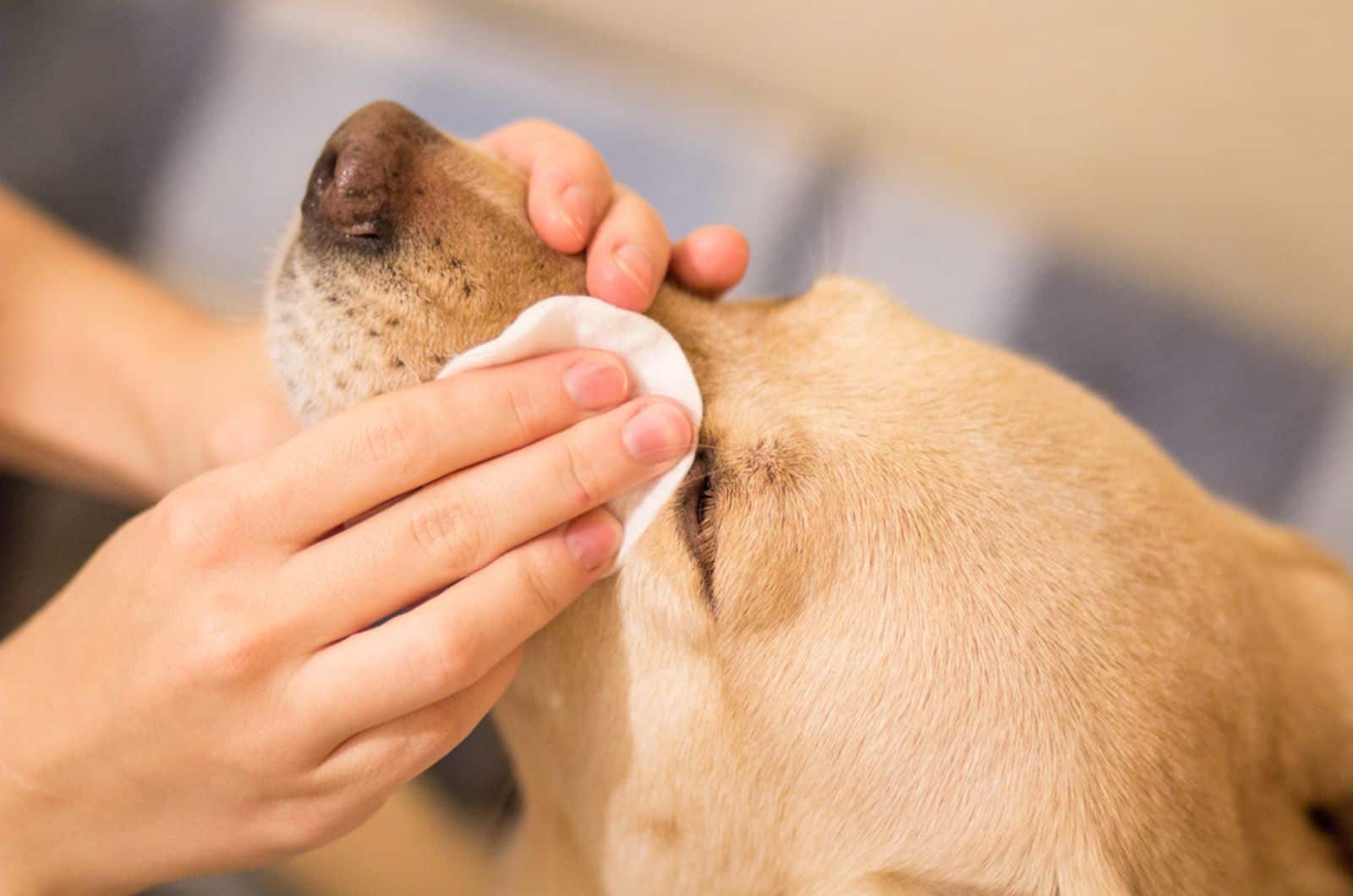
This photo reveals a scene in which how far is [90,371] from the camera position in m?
1.90

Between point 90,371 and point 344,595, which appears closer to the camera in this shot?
point 344,595

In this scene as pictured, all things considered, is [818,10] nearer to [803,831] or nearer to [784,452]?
[784,452]

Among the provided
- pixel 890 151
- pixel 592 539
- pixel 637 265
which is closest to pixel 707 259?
pixel 637 265

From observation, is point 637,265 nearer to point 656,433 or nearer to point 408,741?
point 656,433

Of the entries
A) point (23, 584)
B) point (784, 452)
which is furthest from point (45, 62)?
point (784, 452)

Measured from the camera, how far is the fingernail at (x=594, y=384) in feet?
3.54

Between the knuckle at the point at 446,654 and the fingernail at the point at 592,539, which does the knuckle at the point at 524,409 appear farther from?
the knuckle at the point at 446,654

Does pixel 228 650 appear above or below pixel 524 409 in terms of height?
below

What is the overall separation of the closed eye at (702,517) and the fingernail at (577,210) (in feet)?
1.11

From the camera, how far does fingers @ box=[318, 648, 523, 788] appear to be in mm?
1026

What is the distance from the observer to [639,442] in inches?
42.0

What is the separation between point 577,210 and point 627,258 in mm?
99

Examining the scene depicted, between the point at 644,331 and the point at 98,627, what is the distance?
0.73 meters

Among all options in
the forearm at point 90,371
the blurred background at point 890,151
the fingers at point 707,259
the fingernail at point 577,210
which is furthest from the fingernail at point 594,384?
the blurred background at point 890,151
